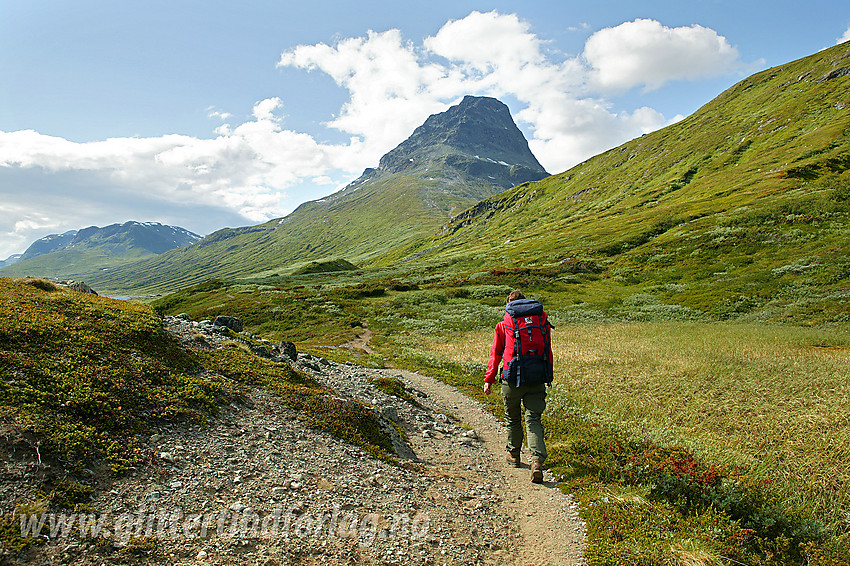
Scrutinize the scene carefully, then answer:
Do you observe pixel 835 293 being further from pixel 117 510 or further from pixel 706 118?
pixel 706 118

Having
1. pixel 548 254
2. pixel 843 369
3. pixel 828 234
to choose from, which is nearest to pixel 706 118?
pixel 548 254

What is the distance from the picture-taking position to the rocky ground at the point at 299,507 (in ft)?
16.7

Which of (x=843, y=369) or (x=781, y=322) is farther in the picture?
(x=781, y=322)

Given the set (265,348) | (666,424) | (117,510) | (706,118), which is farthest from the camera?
(706,118)

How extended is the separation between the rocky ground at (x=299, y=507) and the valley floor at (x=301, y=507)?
0.02 m

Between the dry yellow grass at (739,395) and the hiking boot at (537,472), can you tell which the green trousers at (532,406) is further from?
the dry yellow grass at (739,395)

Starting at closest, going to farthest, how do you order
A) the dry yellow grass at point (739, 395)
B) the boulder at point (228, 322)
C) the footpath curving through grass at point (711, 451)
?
the footpath curving through grass at point (711, 451), the dry yellow grass at point (739, 395), the boulder at point (228, 322)

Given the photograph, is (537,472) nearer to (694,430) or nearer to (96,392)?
(694,430)

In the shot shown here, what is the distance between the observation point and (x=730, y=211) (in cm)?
6131

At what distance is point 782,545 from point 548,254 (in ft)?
230

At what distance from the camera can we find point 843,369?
45.1 ft

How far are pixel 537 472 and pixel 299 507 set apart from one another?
579cm

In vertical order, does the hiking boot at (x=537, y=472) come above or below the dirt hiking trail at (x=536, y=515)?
above

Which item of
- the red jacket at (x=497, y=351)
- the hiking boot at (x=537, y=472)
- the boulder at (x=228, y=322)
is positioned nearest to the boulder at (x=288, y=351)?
the boulder at (x=228, y=322)
